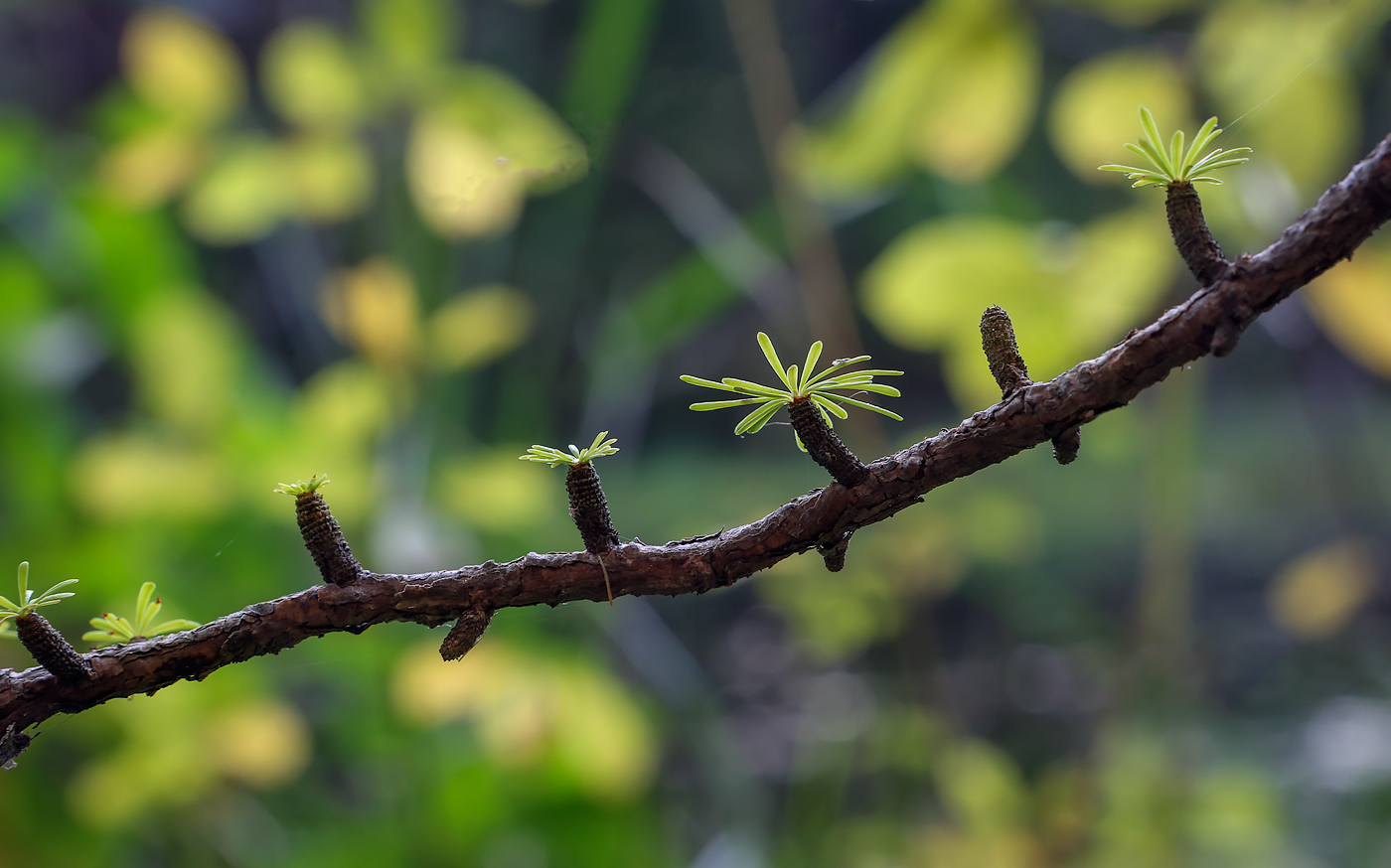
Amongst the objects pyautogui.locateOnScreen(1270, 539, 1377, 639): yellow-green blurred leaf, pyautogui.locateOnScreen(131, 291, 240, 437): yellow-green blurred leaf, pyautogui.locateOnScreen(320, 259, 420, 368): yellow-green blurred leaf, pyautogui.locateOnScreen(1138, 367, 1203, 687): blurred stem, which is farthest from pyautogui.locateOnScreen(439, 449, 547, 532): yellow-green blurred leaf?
pyautogui.locateOnScreen(1270, 539, 1377, 639): yellow-green blurred leaf

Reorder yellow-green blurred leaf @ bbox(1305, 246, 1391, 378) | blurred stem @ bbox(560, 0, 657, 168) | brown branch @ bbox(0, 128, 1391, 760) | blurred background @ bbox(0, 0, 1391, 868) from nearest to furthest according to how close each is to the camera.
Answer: brown branch @ bbox(0, 128, 1391, 760) < yellow-green blurred leaf @ bbox(1305, 246, 1391, 378) < blurred stem @ bbox(560, 0, 657, 168) < blurred background @ bbox(0, 0, 1391, 868)

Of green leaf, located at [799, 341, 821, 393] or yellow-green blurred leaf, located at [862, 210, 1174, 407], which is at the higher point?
yellow-green blurred leaf, located at [862, 210, 1174, 407]

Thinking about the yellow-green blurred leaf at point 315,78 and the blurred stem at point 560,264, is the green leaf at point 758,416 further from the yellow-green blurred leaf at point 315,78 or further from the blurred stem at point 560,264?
the yellow-green blurred leaf at point 315,78

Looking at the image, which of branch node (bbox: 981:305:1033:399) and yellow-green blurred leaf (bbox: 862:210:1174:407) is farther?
yellow-green blurred leaf (bbox: 862:210:1174:407)

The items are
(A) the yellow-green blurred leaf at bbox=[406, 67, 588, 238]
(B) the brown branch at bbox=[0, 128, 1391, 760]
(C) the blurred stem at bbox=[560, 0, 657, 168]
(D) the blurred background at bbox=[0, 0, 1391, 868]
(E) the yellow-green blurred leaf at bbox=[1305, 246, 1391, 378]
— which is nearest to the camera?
(B) the brown branch at bbox=[0, 128, 1391, 760]

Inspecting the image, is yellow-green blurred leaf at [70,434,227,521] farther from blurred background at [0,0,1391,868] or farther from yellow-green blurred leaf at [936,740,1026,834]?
yellow-green blurred leaf at [936,740,1026,834]

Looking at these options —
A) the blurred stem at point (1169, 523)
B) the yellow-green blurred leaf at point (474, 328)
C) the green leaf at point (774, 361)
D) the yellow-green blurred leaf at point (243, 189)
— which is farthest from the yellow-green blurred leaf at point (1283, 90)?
the yellow-green blurred leaf at point (243, 189)
